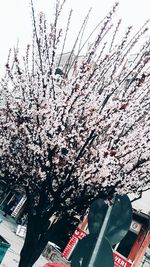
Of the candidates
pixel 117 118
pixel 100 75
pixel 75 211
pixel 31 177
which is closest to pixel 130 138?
pixel 117 118

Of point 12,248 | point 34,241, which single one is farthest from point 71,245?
point 34,241

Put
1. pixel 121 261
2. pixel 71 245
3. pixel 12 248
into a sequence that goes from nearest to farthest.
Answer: pixel 12 248, pixel 121 261, pixel 71 245

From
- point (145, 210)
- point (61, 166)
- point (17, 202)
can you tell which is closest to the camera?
point (61, 166)

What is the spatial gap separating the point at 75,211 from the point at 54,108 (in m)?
2.15

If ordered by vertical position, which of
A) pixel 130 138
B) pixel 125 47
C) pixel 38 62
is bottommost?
pixel 130 138

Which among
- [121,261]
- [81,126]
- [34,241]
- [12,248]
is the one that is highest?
[81,126]

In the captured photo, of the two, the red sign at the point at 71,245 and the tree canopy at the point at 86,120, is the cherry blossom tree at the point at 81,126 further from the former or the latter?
the red sign at the point at 71,245

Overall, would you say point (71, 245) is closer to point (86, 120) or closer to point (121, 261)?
point (121, 261)

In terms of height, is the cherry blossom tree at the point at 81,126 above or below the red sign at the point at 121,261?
above

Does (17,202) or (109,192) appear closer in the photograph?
(109,192)

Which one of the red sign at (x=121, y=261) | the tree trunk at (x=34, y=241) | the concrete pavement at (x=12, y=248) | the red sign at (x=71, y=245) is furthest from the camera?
the red sign at (x=71, y=245)

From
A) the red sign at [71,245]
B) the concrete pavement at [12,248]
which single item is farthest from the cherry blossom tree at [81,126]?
the red sign at [71,245]

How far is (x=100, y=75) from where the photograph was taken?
5.66 m

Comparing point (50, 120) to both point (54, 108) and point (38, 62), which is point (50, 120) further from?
point (38, 62)
